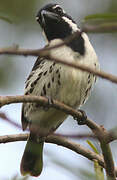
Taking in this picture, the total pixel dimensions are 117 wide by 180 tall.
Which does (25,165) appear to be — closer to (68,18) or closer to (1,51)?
(68,18)

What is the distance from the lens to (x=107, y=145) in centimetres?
266

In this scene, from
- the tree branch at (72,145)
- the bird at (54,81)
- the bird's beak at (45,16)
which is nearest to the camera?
the tree branch at (72,145)

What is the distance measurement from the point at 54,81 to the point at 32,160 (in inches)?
37.5

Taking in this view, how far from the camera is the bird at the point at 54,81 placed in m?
3.74

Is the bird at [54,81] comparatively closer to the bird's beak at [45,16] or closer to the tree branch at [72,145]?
the bird's beak at [45,16]

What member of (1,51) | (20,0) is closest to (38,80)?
(20,0)

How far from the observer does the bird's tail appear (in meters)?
4.11

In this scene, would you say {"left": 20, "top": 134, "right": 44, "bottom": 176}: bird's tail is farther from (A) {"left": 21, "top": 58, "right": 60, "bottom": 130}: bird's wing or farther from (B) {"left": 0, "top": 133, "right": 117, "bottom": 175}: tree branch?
(B) {"left": 0, "top": 133, "right": 117, "bottom": 175}: tree branch

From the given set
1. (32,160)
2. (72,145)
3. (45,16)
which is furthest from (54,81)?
(32,160)

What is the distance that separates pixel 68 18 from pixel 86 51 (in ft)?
1.88

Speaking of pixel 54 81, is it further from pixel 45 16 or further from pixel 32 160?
pixel 32 160

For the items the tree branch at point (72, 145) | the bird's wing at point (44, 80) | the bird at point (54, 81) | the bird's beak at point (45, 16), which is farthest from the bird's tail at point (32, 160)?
the bird's beak at point (45, 16)

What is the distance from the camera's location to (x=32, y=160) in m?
4.24

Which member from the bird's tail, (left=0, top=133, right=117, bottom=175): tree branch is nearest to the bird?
the bird's tail
